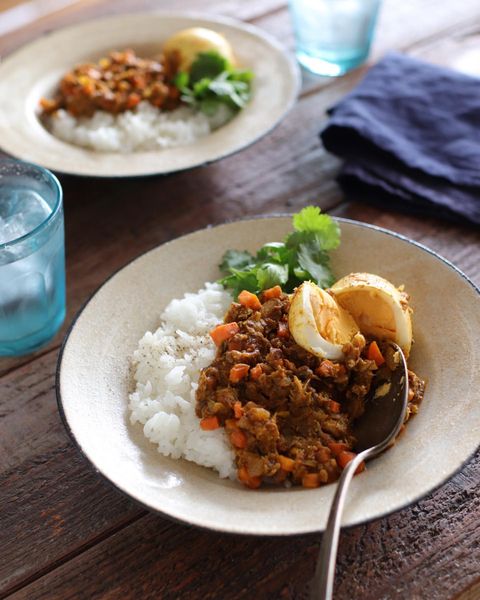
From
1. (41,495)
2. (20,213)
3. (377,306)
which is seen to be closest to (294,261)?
(377,306)

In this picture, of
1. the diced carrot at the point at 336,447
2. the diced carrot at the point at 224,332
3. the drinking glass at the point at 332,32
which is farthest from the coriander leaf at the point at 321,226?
the drinking glass at the point at 332,32

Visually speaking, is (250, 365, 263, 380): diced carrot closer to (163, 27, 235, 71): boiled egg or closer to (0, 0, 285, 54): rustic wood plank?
(163, 27, 235, 71): boiled egg

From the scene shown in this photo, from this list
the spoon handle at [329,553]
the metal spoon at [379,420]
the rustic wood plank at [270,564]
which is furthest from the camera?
the rustic wood plank at [270,564]

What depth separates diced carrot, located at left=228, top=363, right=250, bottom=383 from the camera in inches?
70.3

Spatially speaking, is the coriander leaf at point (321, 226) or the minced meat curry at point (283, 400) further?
the coriander leaf at point (321, 226)

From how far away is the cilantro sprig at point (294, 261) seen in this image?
208cm

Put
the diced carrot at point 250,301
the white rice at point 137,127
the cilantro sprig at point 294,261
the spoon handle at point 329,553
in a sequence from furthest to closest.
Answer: the white rice at point 137,127, the cilantro sprig at point 294,261, the diced carrot at point 250,301, the spoon handle at point 329,553

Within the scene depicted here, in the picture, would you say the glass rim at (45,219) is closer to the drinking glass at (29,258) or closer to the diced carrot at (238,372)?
the drinking glass at (29,258)

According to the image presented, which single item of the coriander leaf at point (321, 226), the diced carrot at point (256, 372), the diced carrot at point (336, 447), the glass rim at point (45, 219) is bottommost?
the diced carrot at point (336, 447)

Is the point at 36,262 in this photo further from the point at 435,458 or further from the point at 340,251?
the point at 435,458

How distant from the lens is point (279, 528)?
4.72 feet

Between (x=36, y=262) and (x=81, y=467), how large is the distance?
1.95ft

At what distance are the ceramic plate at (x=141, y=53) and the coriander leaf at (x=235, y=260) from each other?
0.51 m

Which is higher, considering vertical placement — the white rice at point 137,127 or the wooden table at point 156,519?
the white rice at point 137,127
